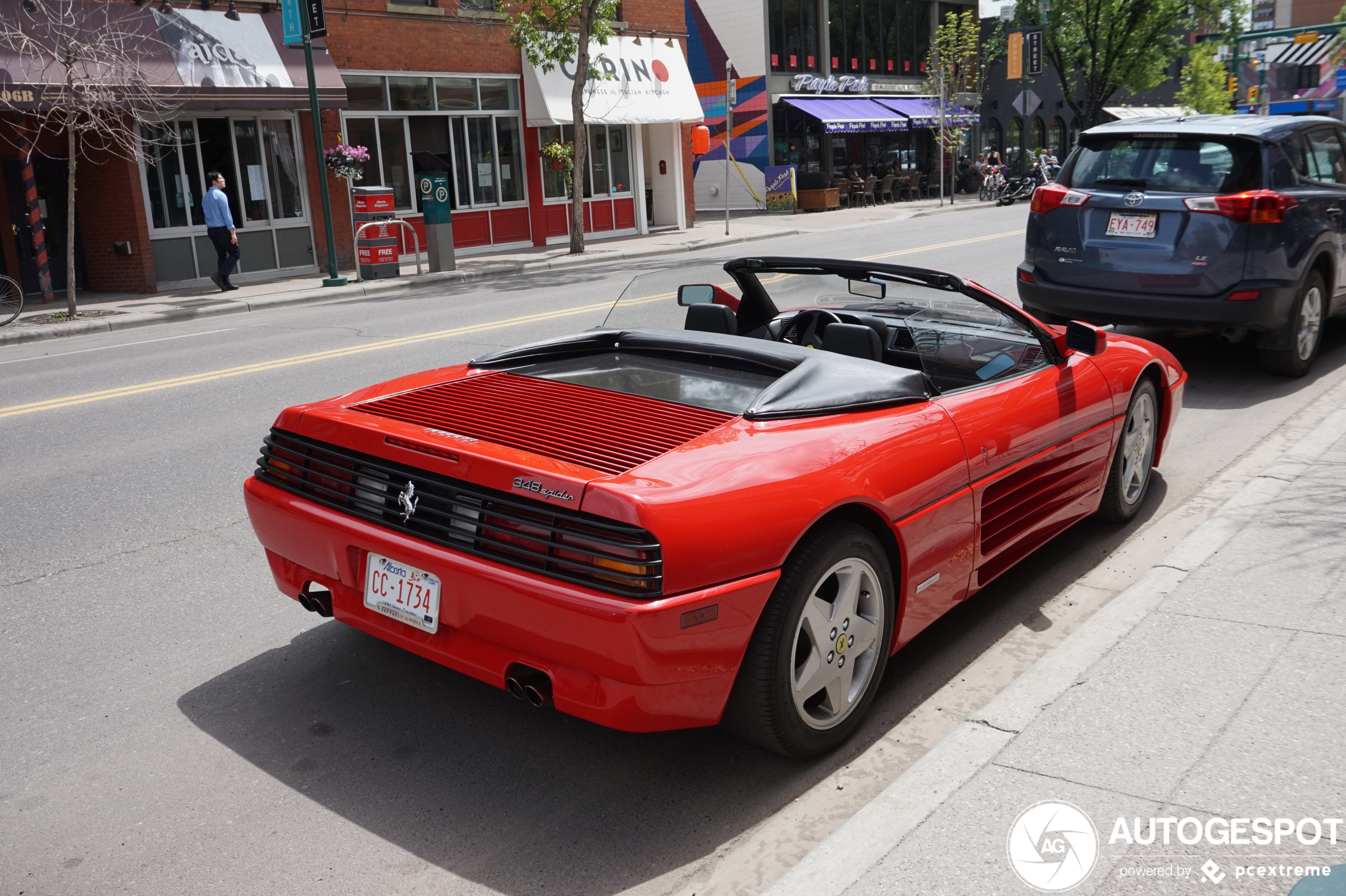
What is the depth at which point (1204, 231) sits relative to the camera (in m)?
7.63

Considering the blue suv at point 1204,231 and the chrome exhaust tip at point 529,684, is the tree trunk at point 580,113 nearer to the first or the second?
→ the blue suv at point 1204,231

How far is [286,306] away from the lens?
55.7 ft

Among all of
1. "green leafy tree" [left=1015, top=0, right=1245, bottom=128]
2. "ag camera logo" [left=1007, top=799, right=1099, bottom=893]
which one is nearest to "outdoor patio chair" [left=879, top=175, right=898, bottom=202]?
"green leafy tree" [left=1015, top=0, right=1245, bottom=128]

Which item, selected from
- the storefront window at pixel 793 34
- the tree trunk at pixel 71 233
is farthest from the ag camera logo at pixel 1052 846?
the storefront window at pixel 793 34

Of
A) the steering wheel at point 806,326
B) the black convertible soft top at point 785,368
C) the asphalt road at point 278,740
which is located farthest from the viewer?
the steering wheel at point 806,326

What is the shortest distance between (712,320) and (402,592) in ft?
5.73

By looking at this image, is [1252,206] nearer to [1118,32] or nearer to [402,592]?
[402,592]

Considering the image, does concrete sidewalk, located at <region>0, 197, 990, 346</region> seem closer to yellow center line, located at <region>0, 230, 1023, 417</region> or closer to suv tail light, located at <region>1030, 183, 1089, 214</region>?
yellow center line, located at <region>0, 230, 1023, 417</region>

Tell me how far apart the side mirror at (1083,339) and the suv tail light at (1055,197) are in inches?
152

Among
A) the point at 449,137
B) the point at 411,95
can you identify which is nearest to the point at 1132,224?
the point at 411,95

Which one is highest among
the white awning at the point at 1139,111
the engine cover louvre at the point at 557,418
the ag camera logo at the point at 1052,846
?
the white awning at the point at 1139,111

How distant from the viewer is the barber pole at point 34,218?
1712 centimetres

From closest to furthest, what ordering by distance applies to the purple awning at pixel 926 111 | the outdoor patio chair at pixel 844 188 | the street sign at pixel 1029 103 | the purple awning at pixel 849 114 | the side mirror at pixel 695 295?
the side mirror at pixel 695 295 → the outdoor patio chair at pixel 844 188 → the purple awning at pixel 849 114 → the street sign at pixel 1029 103 → the purple awning at pixel 926 111

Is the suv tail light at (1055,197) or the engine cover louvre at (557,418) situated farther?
the suv tail light at (1055,197)
